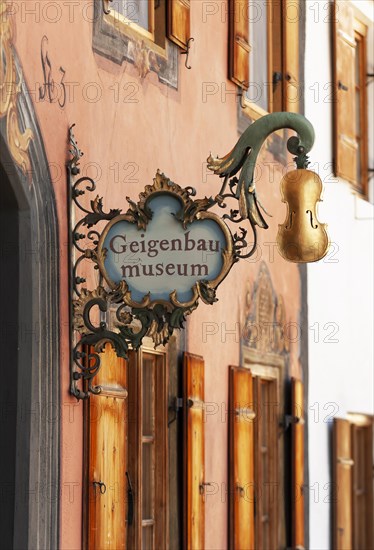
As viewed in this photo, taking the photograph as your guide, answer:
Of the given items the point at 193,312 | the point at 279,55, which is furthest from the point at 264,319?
the point at 279,55

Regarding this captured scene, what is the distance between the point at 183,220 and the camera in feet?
25.8

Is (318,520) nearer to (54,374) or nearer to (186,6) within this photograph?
(186,6)

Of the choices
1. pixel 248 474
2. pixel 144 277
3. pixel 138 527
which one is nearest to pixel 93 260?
pixel 144 277

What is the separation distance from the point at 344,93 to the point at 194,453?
16.2 ft

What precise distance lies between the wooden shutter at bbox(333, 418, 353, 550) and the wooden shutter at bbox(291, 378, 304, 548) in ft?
2.87

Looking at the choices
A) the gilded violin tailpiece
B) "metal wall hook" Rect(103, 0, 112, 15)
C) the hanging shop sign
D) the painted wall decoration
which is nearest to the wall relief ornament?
→ "metal wall hook" Rect(103, 0, 112, 15)

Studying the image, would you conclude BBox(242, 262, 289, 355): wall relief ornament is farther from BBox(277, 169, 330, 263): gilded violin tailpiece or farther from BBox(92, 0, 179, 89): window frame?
BBox(277, 169, 330, 263): gilded violin tailpiece

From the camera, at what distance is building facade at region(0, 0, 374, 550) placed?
7.93 metres

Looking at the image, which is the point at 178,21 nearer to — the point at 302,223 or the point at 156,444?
the point at 156,444

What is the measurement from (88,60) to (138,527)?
2.30 meters

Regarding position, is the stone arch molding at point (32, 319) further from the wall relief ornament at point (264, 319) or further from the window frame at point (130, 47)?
the wall relief ornament at point (264, 319)

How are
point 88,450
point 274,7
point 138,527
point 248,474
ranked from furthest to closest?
point 274,7
point 248,474
point 138,527
point 88,450

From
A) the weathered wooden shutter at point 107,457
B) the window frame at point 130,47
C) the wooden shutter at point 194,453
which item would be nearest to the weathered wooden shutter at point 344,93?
the window frame at point 130,47

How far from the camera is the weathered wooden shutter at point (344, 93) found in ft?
46.0
